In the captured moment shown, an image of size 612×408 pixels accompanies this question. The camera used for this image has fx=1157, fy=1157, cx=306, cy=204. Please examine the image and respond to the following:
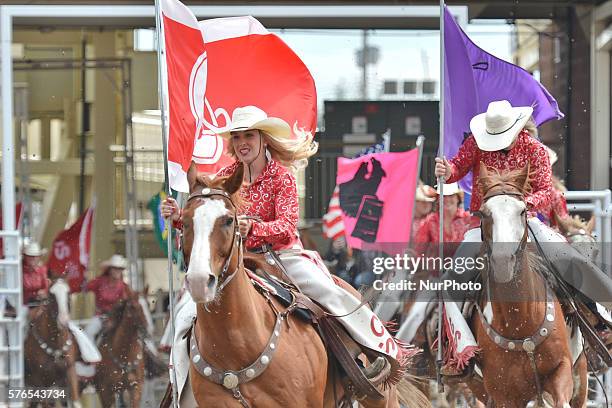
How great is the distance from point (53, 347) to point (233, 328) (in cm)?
343

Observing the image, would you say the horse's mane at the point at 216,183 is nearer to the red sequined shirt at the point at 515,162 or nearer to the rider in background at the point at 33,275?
the red sequined shirt at the point at 515,162

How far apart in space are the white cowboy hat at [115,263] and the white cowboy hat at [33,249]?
0.43 meters

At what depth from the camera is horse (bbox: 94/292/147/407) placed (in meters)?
8.12

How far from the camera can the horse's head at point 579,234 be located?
24.7 ft

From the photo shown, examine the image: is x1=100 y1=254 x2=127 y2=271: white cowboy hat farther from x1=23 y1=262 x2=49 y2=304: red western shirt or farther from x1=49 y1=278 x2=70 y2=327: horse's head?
x1=23 y1=262 x2=49 y2=304: red western shirt

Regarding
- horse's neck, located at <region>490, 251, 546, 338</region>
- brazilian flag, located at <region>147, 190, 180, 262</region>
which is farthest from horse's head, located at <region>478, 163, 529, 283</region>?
brazilian flag, located at <region>147, 190, 180, 262</region>

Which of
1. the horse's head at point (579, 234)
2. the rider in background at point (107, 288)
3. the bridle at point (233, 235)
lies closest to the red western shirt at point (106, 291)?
the rider in background at point (107, 288)

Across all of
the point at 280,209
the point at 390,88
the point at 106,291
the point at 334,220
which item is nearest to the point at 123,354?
the point at 106,291

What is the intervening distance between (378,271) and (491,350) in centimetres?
159

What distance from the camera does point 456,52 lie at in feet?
22.7

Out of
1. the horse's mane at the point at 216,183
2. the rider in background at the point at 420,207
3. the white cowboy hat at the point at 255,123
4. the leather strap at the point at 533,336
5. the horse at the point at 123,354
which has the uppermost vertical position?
the white cowboy hat at the point at 255,123

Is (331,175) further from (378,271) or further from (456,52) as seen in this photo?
(456,52)

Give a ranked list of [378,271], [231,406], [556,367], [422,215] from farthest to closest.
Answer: [422,215], [378,271], [556,367], [231,406]

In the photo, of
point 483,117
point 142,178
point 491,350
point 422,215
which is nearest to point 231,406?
point 491,350
